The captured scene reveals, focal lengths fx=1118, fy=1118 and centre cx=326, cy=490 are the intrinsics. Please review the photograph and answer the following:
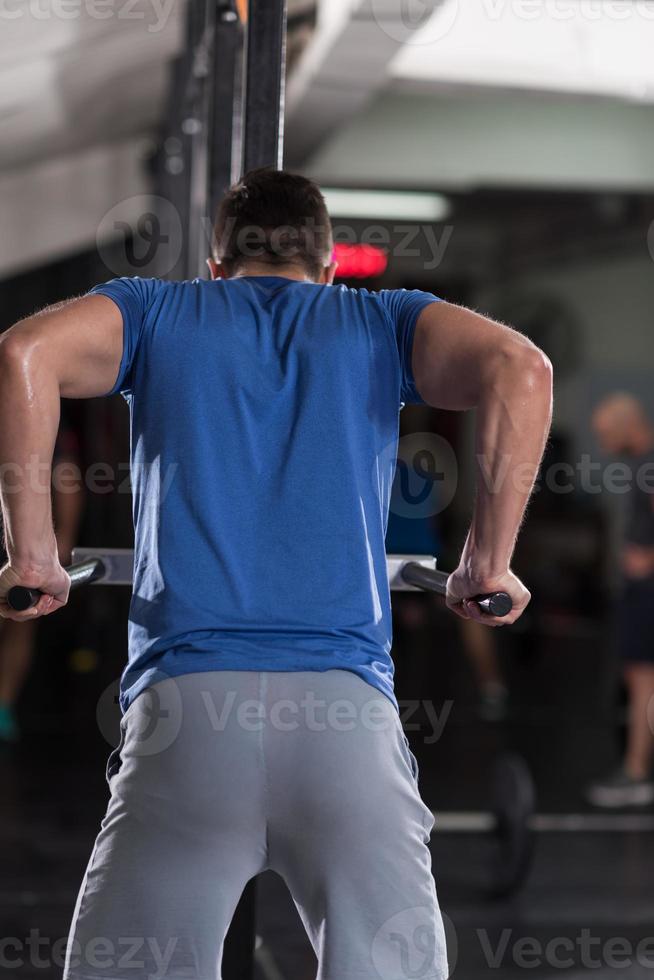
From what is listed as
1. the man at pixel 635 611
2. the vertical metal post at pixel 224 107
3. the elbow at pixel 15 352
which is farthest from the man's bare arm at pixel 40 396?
the man at pixel 635 611

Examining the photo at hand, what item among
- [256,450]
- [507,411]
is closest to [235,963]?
[256,450]

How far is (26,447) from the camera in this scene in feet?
3.78

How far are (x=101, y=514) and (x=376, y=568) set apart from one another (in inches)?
246

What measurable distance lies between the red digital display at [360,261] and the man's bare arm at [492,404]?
18.8 ft

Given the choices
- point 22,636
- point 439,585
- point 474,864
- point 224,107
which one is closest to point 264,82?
point 224,107

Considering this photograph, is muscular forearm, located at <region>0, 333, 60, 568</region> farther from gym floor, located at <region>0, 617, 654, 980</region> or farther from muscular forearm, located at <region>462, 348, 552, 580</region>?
gym floor, located at <region>0, 617, 654, 980</region>

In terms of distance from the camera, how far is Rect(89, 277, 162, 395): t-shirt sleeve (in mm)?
1204

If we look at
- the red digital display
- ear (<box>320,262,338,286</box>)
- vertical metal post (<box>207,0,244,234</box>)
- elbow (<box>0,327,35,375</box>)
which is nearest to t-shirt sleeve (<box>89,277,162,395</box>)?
elbow (<box>0,327,35,375</box>)

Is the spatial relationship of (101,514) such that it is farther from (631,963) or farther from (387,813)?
(387,813)

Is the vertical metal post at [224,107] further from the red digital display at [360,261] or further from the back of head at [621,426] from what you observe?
the red digital display at [360,261]

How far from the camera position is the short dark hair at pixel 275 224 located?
4.33 ft

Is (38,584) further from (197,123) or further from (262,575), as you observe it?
(197,123)

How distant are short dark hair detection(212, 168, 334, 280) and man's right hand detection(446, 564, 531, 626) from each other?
412mm

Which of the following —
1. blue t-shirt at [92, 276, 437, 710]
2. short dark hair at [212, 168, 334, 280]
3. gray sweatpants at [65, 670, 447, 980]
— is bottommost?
gray sweatpants at [65, 670, 447, 980]
